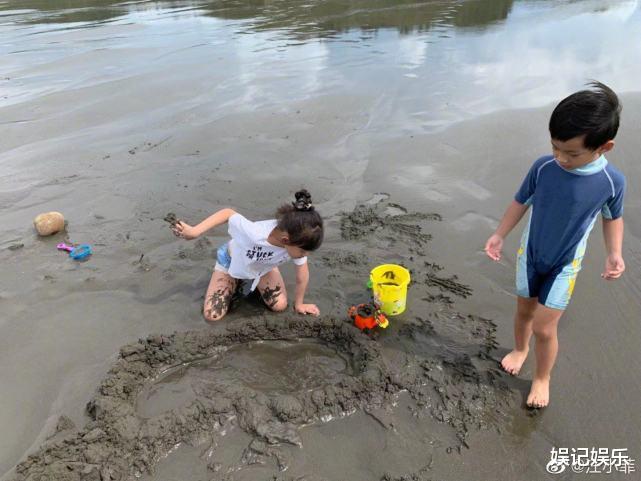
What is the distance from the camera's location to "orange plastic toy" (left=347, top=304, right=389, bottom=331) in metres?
3.44

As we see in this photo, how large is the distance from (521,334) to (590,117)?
152 cm

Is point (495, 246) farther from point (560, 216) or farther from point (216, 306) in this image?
point (216, 306)

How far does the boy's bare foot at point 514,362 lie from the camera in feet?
10.1

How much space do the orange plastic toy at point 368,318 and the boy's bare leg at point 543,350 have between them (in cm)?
108

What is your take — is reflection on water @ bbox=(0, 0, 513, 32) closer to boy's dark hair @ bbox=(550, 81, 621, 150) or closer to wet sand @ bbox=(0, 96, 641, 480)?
wet sand @ bbox=(0, 96, 641, 480)

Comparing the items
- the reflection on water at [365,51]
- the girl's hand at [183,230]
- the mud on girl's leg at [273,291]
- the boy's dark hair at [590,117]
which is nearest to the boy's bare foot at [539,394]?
the boy's dark hair at [590,117]

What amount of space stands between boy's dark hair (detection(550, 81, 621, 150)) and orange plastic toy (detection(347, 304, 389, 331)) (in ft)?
5.99

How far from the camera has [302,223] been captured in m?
3.09

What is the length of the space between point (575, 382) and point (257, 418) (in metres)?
2.06

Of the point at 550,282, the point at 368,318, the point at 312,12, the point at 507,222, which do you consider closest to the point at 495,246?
the point at 507,222

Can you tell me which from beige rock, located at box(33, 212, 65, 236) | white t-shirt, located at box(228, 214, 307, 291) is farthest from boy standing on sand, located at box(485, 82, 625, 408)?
beige rock, located at box(33, 212, 65, 236)

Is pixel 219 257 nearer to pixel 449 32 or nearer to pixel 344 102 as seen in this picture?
pixel 344 102

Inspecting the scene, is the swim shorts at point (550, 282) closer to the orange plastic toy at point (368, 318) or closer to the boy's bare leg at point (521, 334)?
the boy's bare leg at point (521, 334)

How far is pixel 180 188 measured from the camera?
5574mm
